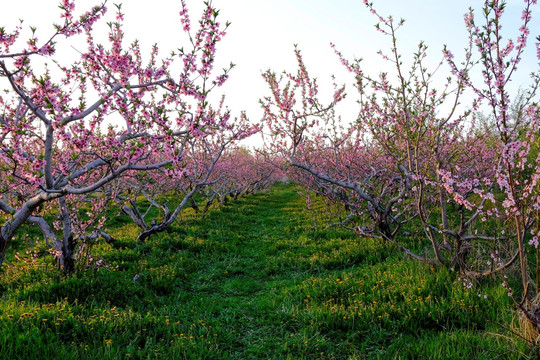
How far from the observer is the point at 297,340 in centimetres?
477

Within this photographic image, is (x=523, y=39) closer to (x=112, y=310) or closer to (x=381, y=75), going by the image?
(x=381, y=75)

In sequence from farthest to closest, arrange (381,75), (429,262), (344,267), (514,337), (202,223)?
(202,223)
(344,267)
(381,75)
(429,262)
(514,337)

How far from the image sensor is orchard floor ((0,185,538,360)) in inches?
167

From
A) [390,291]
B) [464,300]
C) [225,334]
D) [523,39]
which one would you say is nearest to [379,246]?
[390,291]

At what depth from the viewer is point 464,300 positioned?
5.18 metres

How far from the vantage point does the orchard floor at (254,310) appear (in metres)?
4.23

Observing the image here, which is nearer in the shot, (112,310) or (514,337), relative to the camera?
(514,337)

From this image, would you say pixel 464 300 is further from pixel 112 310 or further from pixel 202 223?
pixel 202 223

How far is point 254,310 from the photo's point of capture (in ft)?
19.9

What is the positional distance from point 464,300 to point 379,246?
136 inches

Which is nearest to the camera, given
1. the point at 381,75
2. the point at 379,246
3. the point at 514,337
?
the point at 514,337

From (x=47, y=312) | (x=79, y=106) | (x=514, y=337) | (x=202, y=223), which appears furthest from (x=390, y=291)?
(x=202, y=223)

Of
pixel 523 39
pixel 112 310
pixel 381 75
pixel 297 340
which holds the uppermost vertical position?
pixel 381 75

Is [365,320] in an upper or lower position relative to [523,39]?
lower
